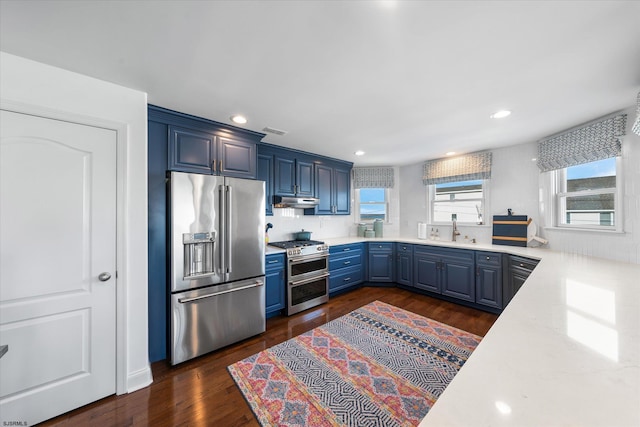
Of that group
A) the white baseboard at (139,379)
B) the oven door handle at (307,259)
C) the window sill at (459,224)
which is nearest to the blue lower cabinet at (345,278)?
the oven door handle at (307,259)

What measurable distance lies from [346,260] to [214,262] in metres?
2.23

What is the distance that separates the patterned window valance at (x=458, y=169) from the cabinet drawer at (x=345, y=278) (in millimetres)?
2046

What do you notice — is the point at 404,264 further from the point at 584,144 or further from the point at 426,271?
the point at 584,144

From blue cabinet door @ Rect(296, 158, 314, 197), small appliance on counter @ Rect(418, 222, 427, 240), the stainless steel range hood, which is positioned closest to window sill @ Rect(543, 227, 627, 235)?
small appliance on counter @ Rect(418, 222, 427, 240)

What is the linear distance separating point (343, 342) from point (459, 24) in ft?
8.73

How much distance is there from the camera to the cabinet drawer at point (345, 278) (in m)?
3.77

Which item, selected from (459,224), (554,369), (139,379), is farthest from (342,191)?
(554,369)

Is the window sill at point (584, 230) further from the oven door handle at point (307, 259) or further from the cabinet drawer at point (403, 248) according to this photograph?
the oven door handle at point (307, 259)

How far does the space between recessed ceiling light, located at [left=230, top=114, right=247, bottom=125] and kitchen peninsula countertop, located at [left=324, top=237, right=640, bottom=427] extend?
249 centimetres

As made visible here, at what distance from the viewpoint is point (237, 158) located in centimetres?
268

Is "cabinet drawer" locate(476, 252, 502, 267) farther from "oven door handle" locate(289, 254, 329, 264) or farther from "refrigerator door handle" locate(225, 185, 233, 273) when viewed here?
"refrigerator door handle" locate(225, 185, 233, 273)

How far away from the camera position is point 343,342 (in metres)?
2.46

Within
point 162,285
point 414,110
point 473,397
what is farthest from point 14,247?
point 414,110

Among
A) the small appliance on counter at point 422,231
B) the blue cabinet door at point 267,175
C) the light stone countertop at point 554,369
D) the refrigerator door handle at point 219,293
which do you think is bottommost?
the refrigerator door handle at point 219,293
